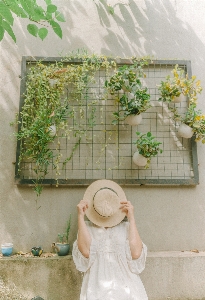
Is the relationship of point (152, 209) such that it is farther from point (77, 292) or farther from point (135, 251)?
point (77, 292)

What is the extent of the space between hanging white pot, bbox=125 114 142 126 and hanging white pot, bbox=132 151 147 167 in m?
0.31

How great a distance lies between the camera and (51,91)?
10.7 feet

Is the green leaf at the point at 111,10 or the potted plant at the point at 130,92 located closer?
the potted plant at the point at 130,92

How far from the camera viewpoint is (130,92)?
10.6 ft

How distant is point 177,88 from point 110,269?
1897 mm

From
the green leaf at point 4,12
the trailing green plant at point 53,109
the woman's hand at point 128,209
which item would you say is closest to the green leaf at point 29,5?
the green leaf at point 4,12

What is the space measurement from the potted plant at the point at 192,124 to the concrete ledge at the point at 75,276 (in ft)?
4.08

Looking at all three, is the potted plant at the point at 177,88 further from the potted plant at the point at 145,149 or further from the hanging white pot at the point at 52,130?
the hanging white pot at the point at 52,130

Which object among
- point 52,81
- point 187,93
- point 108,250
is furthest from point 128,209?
point 52,81

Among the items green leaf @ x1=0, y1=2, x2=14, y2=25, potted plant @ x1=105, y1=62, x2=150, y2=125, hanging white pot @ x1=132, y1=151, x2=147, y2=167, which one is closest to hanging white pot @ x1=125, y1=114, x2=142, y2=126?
potted plant @ x1=105, y1=62, x2=150, y2=125

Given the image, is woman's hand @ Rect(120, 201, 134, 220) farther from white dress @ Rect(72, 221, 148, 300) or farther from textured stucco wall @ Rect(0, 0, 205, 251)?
textured stucco wall @ Rect(0, 0, 205, 251)

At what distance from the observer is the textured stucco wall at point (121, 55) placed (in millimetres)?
3285

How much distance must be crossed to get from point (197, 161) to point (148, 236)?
97 centimetres

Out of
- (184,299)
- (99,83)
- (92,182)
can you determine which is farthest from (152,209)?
(99,83)
